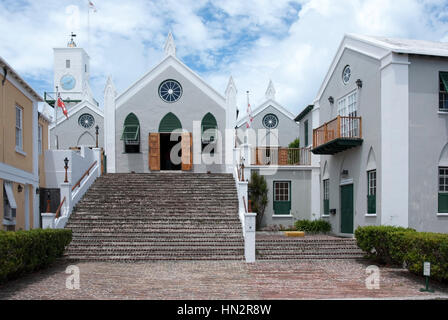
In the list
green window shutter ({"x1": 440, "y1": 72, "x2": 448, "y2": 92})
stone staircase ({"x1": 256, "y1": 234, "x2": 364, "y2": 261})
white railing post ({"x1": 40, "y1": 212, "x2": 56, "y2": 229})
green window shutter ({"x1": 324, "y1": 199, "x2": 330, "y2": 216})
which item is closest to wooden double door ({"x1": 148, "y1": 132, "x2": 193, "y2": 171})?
green window shutter ({"x1": 324, "y1": 199, "x2": 330, "y2": 216})

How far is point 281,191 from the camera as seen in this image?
21141 millimetres

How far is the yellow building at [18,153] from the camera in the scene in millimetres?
14023

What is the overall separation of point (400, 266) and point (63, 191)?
38.0 feet

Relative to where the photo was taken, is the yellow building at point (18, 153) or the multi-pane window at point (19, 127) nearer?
the yellow building at point (18, 153)

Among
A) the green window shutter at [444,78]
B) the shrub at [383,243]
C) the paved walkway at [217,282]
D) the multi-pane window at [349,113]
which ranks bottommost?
the paved walkway at [217,282]

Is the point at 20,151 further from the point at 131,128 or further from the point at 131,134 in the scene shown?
the point at 131,128

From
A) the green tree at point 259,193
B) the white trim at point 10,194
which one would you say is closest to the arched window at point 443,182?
the green tree at point 259,193

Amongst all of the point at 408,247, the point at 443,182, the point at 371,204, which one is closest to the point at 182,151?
the point at 371,204

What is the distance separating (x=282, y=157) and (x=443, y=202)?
809cm

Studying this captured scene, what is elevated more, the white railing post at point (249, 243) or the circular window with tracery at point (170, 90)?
the circular window with tracery at point (170, 90)

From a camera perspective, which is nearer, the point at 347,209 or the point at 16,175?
the point at 16,175

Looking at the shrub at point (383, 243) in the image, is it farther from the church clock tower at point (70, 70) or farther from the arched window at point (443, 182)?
the church clock tower at point (70, 70)

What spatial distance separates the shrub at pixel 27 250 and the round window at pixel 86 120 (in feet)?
63.3

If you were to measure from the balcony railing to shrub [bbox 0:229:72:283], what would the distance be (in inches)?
419
